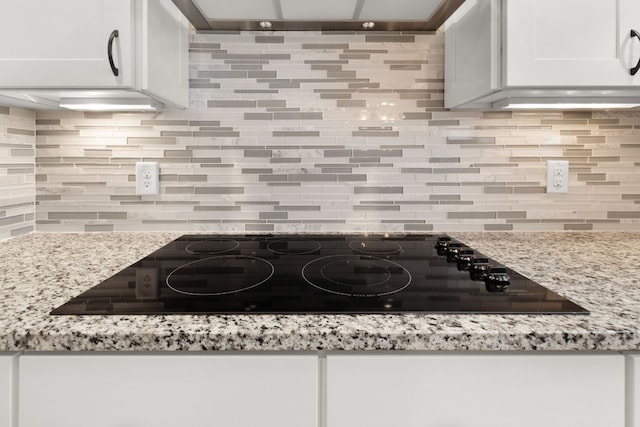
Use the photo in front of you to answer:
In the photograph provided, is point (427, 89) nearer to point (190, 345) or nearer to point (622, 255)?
point (622, 255)

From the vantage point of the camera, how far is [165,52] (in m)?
1.18

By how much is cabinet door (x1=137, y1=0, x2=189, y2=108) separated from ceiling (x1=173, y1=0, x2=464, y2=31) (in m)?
0.05

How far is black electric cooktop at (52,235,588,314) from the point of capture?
722mm

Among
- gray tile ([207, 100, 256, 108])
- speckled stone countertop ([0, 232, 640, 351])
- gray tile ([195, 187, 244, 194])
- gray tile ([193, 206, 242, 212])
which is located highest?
gray tile ([207, 100, 256, 108])

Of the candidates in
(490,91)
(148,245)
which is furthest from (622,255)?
(148,245)

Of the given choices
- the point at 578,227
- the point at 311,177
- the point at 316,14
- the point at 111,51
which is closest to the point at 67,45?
the point at 111,51

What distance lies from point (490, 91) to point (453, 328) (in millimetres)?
726

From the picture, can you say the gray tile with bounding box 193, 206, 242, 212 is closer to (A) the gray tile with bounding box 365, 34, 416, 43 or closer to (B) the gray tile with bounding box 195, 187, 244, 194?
(B) the gray tile with bounding box 195, 187, 244, 194

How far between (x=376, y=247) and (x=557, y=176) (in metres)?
0.73

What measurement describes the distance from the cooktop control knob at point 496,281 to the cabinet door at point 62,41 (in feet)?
3.29

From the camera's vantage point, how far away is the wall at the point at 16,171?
1.26 metres

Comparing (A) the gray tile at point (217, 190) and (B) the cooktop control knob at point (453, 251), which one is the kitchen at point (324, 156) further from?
(B) the cooktop control knob at point (453, 251)
